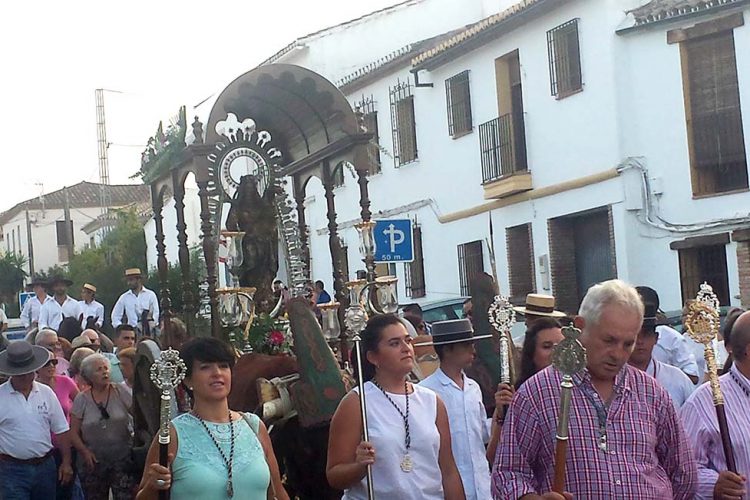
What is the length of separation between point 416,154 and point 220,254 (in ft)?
58.8

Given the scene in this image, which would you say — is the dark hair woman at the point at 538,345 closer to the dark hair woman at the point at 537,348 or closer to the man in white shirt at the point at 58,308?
the dark hair woman at the point at 537,348

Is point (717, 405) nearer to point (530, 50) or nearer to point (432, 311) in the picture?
point (432, 311)

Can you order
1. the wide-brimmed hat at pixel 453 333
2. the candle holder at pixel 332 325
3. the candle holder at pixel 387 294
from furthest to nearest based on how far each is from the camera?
1. the candle holder at pixel 332 325
2. the candle holder at pixel 387 294
3. the wide-brimmed hat at pixel 453 333

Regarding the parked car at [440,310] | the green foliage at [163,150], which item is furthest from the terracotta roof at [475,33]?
the green foliage at [163,150]

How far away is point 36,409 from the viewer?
10383mm

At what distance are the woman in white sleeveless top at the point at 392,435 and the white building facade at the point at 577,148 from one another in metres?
12.2

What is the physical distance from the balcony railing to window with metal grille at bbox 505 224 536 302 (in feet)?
3.84

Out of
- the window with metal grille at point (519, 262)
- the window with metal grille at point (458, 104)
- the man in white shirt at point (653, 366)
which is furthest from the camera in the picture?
the window with metal grille at point (458, 104)

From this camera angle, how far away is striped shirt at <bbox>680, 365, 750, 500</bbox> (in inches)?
225

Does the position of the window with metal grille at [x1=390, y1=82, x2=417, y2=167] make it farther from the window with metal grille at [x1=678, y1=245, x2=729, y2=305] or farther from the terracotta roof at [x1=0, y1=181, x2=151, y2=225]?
the terracotta roof at [x1=0, y1=181, x2=151, y2=225]

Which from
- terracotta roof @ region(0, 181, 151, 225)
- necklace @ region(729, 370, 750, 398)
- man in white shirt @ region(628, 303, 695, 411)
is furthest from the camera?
terracotta roof @ region(0, 181, 151, 225)

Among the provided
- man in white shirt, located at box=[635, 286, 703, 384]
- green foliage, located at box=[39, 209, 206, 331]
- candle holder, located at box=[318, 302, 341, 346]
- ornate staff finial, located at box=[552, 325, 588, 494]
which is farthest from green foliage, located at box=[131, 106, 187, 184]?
green foliage, located at box=[39, 209, 206, 331]

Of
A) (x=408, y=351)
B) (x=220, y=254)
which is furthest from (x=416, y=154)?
(x=408, y=351)

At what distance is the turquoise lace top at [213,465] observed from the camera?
5.71 m
